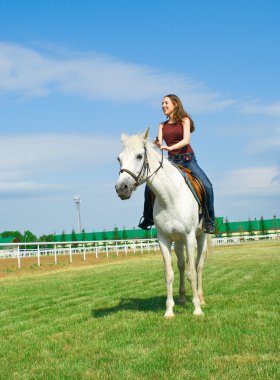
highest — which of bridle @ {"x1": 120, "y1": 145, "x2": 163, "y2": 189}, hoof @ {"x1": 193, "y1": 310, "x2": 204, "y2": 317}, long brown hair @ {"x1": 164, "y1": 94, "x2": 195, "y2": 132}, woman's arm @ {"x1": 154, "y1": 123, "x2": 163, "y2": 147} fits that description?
long brown hair @ {"x1": 164, "y1": 94, "x2": 195, "y2": 132}

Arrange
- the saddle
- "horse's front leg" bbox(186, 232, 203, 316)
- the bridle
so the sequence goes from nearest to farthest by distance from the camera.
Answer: the bridle, "horse's front leg" bbox(186, 232, 203, 316), the saddle

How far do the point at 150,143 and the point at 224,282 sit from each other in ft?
21.6

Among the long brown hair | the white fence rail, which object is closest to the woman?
the long brown hair

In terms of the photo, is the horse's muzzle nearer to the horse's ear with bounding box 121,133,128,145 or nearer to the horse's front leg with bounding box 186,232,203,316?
the horse's ear with bounding box 121,133,128,145

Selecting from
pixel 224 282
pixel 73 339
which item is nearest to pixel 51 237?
pixel 224 282

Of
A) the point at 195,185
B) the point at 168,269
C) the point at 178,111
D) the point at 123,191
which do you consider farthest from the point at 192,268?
the point at 178,111

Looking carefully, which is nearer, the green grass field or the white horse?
the green grass field

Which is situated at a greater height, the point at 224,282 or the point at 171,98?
the point at 171,98

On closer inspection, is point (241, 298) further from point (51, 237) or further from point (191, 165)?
point (51, 237)

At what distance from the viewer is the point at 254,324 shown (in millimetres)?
7082

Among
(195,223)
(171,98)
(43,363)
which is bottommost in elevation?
(43,363)

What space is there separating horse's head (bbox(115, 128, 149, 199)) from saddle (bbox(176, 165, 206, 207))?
109 centimetres

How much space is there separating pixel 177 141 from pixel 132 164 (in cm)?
159

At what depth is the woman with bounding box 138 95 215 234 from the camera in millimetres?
8773
